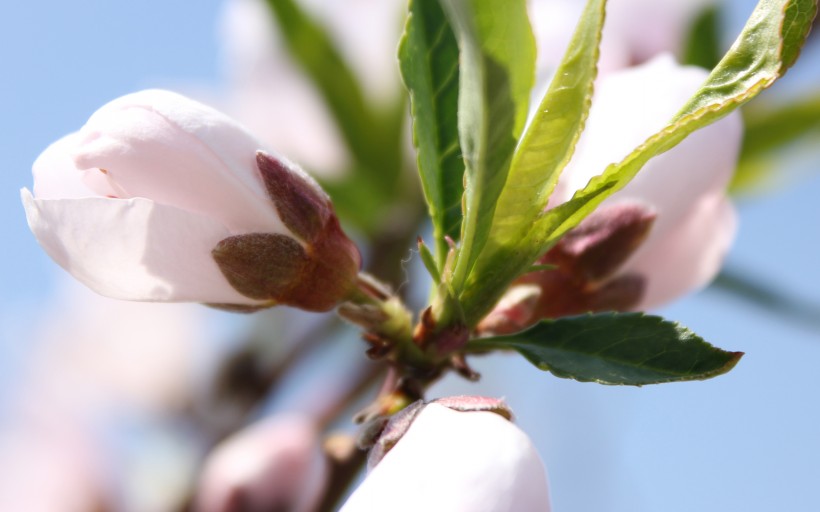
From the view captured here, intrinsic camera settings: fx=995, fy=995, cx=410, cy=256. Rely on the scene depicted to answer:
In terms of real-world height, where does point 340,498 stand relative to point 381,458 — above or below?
below

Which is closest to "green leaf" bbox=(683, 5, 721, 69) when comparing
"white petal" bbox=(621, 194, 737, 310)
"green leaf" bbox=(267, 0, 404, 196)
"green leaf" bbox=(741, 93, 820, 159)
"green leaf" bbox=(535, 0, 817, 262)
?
"green leaf" bbox=(741, 93, 820, 159)

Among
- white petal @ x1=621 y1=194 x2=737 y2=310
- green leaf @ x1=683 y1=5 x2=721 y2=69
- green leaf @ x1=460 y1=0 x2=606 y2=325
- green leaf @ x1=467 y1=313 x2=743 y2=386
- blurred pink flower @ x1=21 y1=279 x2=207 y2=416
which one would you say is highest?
green leaf @ x1=460 y1=0 x2=606 y2=325

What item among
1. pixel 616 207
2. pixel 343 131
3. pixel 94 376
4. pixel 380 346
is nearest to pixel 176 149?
pixel 380 346

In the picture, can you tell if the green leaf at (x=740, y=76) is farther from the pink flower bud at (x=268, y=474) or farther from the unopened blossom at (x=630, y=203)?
the pink flower bud at (x=268, y=474)

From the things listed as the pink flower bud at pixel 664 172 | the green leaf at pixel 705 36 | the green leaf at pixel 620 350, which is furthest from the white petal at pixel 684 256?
the green leaf at pixel 705 36

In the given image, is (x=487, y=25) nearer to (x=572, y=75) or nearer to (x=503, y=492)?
(x=572, y=75)

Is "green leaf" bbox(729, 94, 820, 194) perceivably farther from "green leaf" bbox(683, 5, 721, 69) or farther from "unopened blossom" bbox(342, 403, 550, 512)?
"unopened blossom" bbox(342, 403, 550, 512)

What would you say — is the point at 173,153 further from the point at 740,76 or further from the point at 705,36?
the point at 705,36
